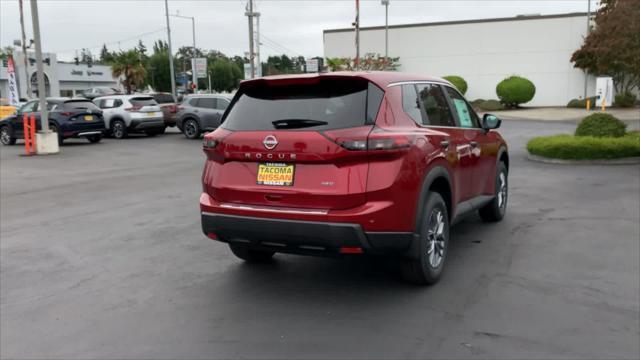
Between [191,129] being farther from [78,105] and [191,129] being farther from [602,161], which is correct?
[602,161]

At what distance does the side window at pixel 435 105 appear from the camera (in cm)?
526

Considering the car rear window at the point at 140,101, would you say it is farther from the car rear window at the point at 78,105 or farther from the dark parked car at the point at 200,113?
the car rear window at the point at 78,105

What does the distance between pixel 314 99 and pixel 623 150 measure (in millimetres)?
10200

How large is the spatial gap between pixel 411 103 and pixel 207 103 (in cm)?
1733

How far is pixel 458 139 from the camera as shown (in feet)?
18.3

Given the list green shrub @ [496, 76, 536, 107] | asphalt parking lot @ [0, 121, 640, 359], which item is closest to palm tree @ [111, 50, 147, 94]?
green shrub @ [496, 76, 536, 107]

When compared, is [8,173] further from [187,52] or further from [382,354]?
[187,52]

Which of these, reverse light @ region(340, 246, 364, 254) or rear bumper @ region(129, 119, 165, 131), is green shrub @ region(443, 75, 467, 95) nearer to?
rear bumper @ region(129, 119, 165, 131)

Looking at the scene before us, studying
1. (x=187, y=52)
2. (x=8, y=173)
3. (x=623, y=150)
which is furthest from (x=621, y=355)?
(x=187, y=52)

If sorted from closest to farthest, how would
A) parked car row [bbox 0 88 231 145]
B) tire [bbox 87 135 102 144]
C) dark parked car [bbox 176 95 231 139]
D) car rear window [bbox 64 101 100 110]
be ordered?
parked car row [bbox 0 88 231 145] → car rear window [bbox 64 101 100 110] → tire [bbox 87 135 102 144] → dark parked car [bbox 176 95 231 139]

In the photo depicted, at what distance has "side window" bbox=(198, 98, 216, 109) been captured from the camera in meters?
21.4

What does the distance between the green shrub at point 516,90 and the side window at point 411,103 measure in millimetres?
39589

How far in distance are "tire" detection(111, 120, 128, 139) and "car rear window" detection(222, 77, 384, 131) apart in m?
19.1

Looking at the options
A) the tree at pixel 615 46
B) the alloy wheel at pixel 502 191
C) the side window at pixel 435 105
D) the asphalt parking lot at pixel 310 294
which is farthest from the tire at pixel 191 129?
the side window at pixel 435 105
